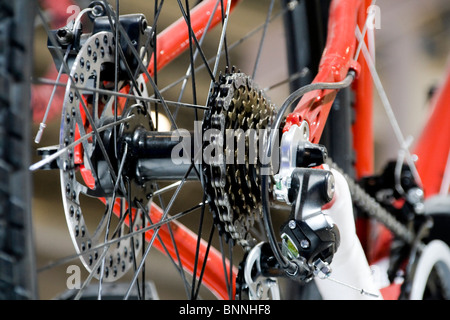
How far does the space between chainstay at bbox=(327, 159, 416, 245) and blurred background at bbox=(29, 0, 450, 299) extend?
48 cm

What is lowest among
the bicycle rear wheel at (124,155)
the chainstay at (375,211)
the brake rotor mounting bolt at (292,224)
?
the chainstay at (375,211)

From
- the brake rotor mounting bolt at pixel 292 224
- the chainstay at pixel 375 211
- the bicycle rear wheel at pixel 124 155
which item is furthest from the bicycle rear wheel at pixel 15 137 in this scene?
the chainstay at pixel 375 211

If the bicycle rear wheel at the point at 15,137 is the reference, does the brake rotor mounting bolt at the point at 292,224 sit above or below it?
below

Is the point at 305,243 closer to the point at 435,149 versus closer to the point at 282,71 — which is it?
the point at 435,149

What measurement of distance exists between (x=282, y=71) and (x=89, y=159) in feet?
3.57

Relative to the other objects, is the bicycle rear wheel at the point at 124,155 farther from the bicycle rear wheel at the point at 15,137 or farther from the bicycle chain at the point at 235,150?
the bicycle rear wheel at the point at 15,137

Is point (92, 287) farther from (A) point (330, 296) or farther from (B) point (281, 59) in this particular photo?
(B) point (281, 59)

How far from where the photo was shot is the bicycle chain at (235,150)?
49 centimetres

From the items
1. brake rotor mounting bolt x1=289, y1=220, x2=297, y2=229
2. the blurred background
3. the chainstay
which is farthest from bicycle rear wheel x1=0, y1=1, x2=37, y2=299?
the blurred background

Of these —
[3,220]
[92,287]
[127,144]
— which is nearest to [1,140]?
[3,220]

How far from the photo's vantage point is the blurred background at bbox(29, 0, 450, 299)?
1438mm

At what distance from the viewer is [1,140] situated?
0.33 meters

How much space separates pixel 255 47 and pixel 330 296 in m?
1.01

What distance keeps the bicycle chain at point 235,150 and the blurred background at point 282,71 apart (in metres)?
0.66
